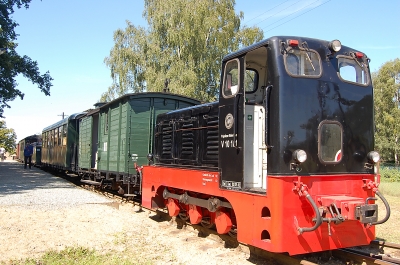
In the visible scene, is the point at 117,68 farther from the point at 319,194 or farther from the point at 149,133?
the point at 319,194

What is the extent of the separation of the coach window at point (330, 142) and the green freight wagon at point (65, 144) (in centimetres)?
1335

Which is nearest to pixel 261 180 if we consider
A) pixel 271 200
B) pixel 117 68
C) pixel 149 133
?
pixel 271 200

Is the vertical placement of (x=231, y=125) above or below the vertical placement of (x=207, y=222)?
above

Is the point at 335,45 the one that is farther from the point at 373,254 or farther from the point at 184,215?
the point at 184,215

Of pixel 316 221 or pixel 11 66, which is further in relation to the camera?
pixel 11 66

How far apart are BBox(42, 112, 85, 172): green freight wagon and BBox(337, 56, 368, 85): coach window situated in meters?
13.2

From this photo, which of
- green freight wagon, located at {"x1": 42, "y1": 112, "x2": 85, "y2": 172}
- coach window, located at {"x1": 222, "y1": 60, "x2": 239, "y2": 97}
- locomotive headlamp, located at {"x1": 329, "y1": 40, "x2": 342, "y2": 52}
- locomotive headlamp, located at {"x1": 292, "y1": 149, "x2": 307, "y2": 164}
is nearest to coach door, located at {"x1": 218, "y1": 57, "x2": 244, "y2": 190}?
coach window, located at {"x1": 222, "y1": 60, "x2": 239, "y2": 97}

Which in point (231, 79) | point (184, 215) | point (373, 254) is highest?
point (231, 79)

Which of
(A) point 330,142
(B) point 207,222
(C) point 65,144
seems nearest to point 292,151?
(A) point 330,142

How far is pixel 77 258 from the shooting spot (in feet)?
19.2

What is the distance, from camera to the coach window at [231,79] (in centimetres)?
573

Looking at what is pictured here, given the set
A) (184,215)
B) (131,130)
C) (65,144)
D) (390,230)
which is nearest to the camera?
(184,215)

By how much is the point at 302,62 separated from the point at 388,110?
4162cm

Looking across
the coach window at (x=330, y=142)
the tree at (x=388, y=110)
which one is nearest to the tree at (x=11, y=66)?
the coach window at (x=330, y=142)
